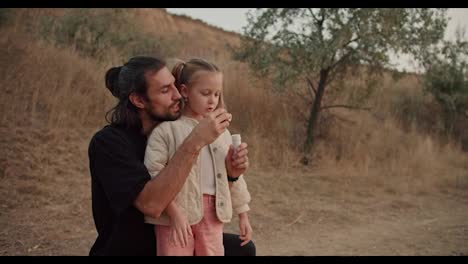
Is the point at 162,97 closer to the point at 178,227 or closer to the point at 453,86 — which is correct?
the point at 178,227

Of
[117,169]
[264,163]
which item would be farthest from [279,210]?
[117,169]

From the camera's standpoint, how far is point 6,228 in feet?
18.6

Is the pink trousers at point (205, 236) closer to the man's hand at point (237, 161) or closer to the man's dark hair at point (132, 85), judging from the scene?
the man's hand at point (237, 161)

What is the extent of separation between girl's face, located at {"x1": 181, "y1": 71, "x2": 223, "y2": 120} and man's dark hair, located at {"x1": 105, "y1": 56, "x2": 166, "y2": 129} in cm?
17

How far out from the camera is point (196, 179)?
6.77ft

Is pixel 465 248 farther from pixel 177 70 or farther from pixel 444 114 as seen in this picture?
pixel 444 114

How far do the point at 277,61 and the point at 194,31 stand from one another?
1944cm

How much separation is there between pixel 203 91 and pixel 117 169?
530mm

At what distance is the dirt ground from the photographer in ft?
18.8

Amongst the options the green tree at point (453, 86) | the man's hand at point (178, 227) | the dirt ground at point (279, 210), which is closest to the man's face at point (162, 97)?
the man's hand at point (178, 227)

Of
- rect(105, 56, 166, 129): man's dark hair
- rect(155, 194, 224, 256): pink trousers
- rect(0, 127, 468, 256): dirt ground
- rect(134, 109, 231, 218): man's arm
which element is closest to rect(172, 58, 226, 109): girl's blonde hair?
rect(105, 56, 166, 129): man's dark hair
